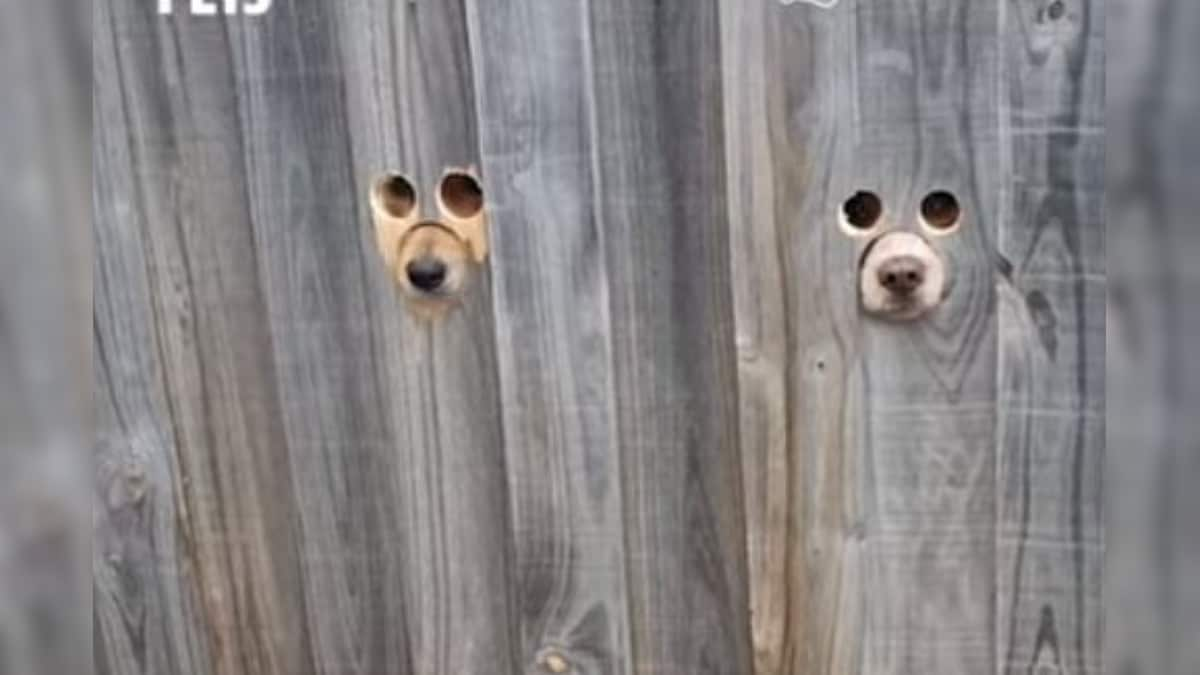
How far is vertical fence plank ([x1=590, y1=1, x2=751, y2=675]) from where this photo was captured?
162 cm

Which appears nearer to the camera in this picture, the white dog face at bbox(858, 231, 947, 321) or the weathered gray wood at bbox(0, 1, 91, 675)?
the weathered gray wood at bbox(0, 1, 91, 675)

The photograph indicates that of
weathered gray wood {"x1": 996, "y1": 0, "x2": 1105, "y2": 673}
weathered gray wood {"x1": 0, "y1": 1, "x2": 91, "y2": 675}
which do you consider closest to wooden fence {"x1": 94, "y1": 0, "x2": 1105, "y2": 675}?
weathered gray wood {"x1": 996, "y1": 0, "x2": 1105, "y2": 673}

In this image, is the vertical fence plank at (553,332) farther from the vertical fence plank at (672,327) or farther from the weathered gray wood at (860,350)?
the weathered gray wood at (860,350)

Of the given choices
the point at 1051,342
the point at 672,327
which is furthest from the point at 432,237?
the point at 1051,342

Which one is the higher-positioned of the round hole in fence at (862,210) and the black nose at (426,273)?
the round hole in fence at (862,210)

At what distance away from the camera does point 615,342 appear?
5.56 ft

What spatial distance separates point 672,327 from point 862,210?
221 millimetres

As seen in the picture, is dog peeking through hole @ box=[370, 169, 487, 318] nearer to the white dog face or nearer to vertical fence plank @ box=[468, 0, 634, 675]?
vertical fence plank @ box=[468, 0, 634, 675]

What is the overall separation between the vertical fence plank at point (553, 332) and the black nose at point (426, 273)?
0.06 metres

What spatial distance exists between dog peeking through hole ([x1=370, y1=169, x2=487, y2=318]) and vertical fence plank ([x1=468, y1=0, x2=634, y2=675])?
3 cm

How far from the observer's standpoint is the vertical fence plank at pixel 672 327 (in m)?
1.62

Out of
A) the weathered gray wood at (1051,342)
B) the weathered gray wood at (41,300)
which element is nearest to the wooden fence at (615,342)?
the weathered gray wood at (1051,342)

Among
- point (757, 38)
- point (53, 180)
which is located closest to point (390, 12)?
point (757, 38)

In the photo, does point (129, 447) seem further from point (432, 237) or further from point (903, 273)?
point (903, 273)
